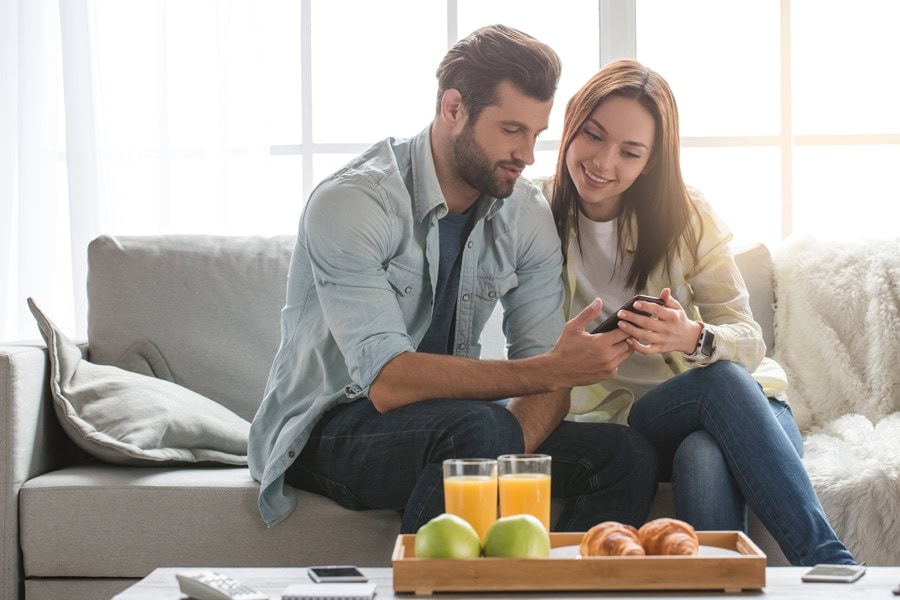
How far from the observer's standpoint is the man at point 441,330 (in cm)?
185

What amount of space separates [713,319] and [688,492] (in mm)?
452

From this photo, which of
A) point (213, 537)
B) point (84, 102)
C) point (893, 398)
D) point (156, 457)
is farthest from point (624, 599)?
point (84, 102)

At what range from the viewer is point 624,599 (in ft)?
4.07

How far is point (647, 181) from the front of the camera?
223 centimetres

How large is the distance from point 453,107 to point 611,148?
1.07ft

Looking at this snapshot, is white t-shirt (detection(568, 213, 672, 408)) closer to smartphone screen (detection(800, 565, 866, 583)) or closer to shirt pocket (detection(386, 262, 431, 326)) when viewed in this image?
shirt pocket (detection(386, 262, 431, 326))

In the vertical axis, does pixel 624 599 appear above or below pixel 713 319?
below

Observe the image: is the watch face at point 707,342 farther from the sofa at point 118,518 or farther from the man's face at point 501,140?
the man's face at point 501,140

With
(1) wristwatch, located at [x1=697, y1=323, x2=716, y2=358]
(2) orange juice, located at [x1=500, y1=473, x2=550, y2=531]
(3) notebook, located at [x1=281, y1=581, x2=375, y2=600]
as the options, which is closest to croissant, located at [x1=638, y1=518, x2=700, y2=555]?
(2) orange juice, located at [x1=500, y1=473, x2=550, y2=531]

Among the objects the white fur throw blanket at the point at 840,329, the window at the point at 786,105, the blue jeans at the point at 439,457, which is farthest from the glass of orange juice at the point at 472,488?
the window at the point at 786,105

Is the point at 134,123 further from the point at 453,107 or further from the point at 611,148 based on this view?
the point at 611,148

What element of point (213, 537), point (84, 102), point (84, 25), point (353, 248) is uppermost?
point (84, 25)

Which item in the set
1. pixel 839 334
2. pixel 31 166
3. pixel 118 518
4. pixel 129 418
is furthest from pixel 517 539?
pixel 31 166

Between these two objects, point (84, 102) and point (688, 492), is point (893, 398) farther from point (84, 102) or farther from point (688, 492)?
point (84, 102)
